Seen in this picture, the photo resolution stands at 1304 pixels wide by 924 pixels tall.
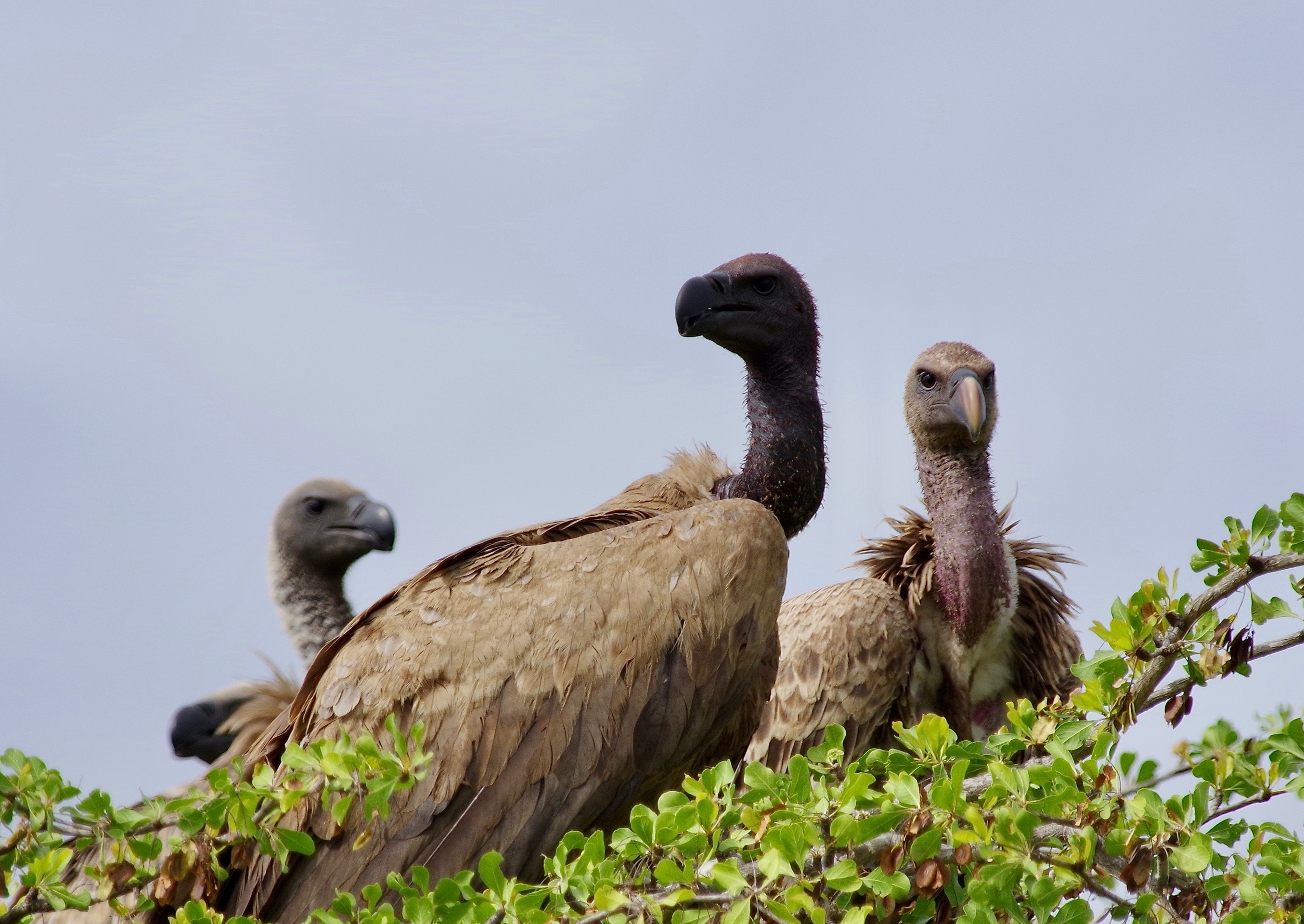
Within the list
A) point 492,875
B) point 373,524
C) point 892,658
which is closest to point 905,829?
point 492,875

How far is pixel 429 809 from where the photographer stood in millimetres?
4113

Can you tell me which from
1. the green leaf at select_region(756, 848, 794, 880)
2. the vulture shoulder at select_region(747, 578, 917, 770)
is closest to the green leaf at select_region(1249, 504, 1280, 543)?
the green leaf at select_region(756, 848, 794, 880)

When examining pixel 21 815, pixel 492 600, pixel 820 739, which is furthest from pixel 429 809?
pixel 820 739

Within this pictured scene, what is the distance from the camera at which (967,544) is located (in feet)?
21.1

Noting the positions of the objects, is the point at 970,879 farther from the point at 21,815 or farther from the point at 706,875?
the point at 21,815

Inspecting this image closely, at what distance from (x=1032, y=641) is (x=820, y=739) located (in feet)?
3.90

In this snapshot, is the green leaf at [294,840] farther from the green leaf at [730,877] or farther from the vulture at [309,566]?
the vulture at [309,566]

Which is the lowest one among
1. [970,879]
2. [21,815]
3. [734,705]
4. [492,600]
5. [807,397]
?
[970,879]

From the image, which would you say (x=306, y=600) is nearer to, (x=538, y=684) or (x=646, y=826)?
(x=538, y=684)

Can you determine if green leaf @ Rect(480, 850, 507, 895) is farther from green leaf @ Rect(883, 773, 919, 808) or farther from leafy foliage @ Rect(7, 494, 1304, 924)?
green leaf @ Rect(883, 773, 919, 808)

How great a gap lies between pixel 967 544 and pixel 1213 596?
3.41 metres

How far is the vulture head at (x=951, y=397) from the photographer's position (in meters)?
6.47

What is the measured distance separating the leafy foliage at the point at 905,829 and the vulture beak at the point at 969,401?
3.27 m

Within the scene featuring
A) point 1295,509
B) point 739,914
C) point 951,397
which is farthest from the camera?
point 951,397
